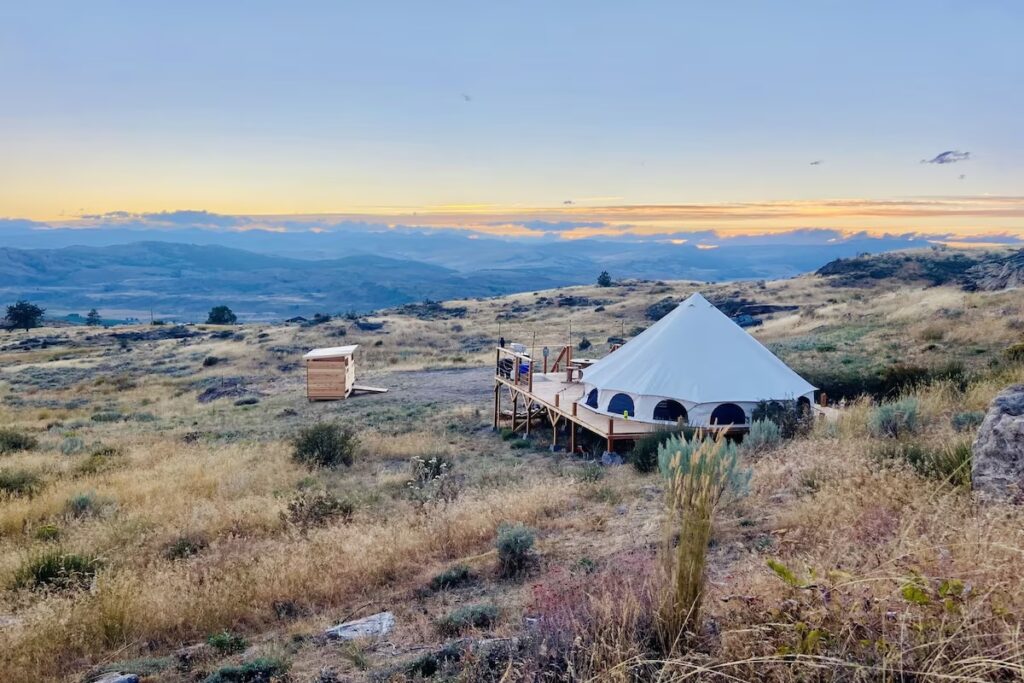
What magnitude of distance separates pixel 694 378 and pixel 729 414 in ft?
3.47

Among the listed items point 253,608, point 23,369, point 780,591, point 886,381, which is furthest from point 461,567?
point 23,369

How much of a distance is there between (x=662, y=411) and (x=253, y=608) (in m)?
11.0

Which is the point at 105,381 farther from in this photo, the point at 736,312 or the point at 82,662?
the point at 736,312

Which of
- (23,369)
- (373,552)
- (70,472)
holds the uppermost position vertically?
(373,552)

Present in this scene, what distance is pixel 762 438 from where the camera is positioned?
11.3 metres

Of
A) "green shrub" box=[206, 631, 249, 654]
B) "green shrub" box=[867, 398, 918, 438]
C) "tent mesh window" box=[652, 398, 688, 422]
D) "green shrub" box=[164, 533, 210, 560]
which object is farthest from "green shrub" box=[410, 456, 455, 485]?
"green shrub" box=[867, 398, 918, 438]

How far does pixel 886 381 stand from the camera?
16.0 m

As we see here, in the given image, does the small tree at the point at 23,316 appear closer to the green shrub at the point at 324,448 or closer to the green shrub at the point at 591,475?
the green shrub at the point at 324,448

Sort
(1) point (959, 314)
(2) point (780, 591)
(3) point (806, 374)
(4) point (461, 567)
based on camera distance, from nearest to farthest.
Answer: (2) point (780, 591)
(4) point (461, 567)
(3) point (806, 374)
(1) point (959, 314)

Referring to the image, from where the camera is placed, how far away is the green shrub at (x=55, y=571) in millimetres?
6727

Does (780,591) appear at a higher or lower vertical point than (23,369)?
higher

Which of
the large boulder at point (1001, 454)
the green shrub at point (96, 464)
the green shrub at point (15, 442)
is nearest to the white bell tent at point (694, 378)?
the large boulder at point (1001, 454)

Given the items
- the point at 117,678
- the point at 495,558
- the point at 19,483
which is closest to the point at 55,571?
the point at 117,678

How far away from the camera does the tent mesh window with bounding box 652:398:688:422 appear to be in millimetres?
15211
